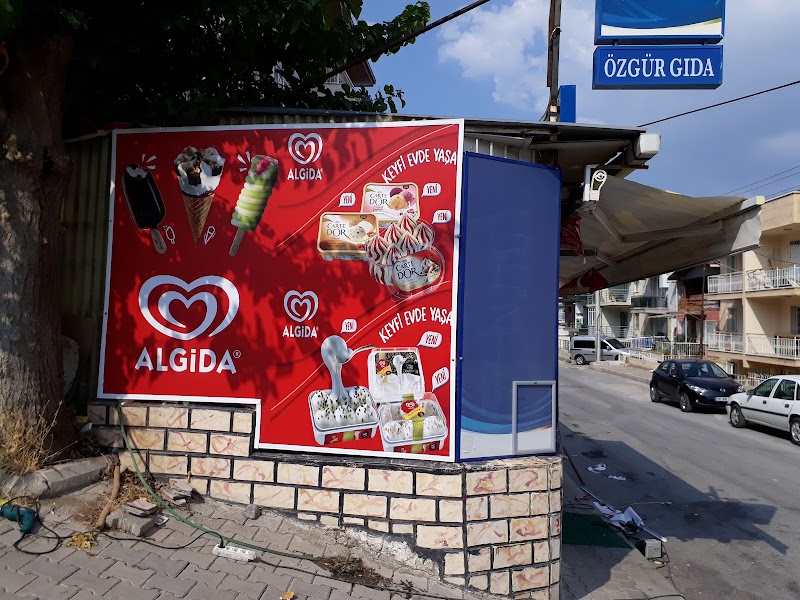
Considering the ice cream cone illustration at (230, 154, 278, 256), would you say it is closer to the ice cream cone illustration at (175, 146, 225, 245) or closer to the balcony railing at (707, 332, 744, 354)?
the ice cream cone illustration at (175, 146, 225, 245)

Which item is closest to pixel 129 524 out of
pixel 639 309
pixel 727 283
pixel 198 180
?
pixel 198 180

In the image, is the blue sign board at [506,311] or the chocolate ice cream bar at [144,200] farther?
the chocolate ice cream bar at [144,200]

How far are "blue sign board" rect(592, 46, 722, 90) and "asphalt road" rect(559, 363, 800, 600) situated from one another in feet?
16.5

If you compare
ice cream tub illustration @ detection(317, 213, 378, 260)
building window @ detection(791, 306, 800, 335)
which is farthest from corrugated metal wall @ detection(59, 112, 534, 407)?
building window @ detection(791, 306, 800, 335)

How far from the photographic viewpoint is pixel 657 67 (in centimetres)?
522

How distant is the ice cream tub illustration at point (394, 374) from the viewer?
4402 mm

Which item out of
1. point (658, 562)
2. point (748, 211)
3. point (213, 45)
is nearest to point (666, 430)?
point (658, 562)

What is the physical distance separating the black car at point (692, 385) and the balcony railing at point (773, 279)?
7.49 meters

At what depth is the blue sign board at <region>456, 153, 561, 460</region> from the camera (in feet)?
14.4

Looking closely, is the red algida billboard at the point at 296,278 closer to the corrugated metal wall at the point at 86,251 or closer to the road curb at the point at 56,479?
the corrugated metal wall at the point at 86,251

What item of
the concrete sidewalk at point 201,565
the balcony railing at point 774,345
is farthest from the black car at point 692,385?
the concrete sidewalk at point 201,565

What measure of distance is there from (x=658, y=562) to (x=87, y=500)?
5.90 meters

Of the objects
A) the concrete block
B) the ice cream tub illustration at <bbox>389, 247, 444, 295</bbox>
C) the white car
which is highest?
the ice cream tub illustration at <bbox>389, 247, 444, 295</bbox>

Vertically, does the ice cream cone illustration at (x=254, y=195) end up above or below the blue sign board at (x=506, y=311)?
above
